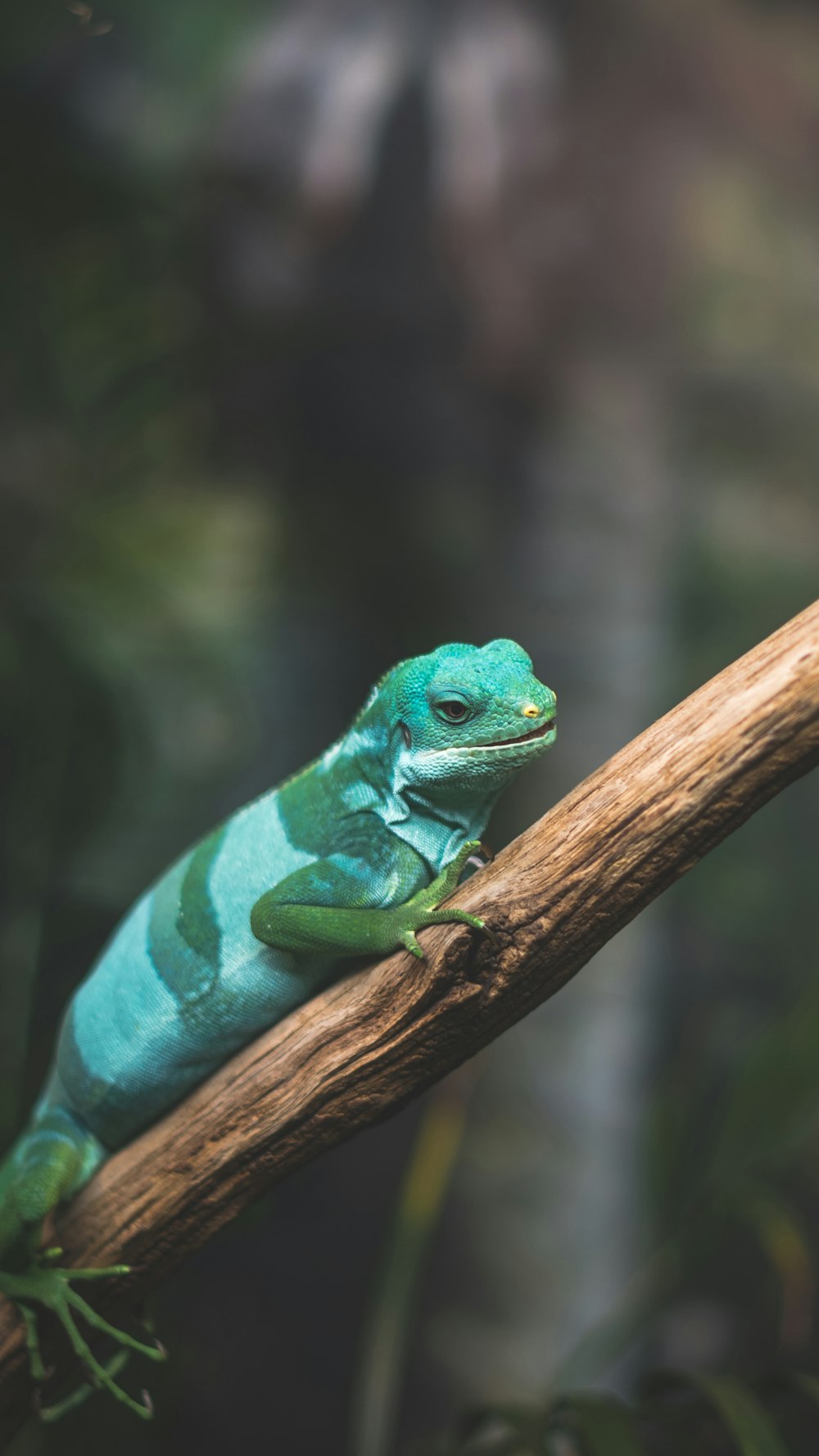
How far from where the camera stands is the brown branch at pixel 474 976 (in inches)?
53.9

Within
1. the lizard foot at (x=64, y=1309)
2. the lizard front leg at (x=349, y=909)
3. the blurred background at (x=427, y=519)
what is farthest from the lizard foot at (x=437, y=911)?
the blurred background at (x=427, y=519)

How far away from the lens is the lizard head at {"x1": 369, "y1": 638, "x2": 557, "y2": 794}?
1.66 metres

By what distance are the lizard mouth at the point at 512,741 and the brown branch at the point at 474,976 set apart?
0.53 feet

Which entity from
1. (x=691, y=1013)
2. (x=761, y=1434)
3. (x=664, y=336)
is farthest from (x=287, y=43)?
(x=761, y=1434)

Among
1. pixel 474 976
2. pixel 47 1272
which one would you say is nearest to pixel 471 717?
pixel 474 976

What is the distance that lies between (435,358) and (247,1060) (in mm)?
3341

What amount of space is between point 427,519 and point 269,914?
2.88 m

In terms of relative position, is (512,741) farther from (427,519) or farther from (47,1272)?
(427,519)

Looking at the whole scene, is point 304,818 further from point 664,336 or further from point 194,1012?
point 664,336

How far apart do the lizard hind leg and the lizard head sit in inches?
44.6

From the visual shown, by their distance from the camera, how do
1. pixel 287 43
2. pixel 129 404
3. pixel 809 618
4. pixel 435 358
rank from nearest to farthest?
pixel 809 618, pixel 129 404, pixel 287 43, pixel 435 358

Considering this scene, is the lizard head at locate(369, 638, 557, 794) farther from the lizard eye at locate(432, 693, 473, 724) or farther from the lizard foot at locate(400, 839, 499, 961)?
the lizard foot at locate(400, 839, 499, 961)

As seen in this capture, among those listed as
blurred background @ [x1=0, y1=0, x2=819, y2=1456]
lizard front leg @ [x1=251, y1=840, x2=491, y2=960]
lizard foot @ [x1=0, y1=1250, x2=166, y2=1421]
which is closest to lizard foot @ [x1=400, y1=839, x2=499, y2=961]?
lizard front leg @ [x1=251, y1=840, x2=491, y2=960]

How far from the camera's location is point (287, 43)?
3.80m
